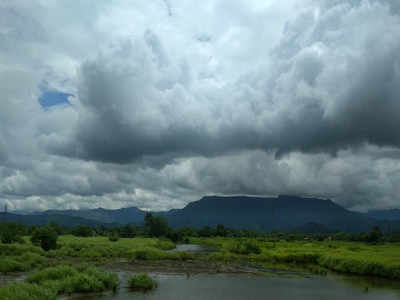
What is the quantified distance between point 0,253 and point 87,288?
36.7 m

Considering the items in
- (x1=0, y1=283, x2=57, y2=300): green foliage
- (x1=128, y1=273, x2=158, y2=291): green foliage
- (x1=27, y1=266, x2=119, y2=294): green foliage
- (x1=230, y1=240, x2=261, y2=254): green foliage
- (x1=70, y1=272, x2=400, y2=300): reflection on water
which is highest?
(x1=0, y1=283, x2=57, y2=300): green foliage

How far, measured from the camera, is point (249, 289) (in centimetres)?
4022

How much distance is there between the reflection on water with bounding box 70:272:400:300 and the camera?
35.4 m

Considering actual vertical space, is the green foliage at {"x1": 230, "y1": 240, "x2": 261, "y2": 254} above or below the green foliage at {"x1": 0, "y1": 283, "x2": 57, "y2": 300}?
below

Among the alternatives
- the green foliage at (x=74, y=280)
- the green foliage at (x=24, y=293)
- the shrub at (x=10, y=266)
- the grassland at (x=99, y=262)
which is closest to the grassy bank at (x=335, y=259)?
the grassland at (x=99, y=262)

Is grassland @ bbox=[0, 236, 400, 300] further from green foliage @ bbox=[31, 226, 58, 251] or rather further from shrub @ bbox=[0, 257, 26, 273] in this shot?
green foliage @ bbox=[31, 226, 58, 251]

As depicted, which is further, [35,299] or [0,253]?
[0,253]

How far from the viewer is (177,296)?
34.8 metres

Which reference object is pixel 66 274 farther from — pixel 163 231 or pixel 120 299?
pixel 163 231

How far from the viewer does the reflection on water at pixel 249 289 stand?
35.4 metres

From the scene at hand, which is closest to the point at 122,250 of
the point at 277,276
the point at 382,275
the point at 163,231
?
the point at 277,276

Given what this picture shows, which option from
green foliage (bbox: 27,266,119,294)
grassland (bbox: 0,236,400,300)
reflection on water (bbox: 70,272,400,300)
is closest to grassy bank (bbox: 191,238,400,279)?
grassland (bbox: 0,236,400,300)

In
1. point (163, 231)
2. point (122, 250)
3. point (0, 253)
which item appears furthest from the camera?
point (163, 231)

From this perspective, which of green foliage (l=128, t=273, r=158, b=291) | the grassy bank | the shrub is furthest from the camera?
the grassy bank
